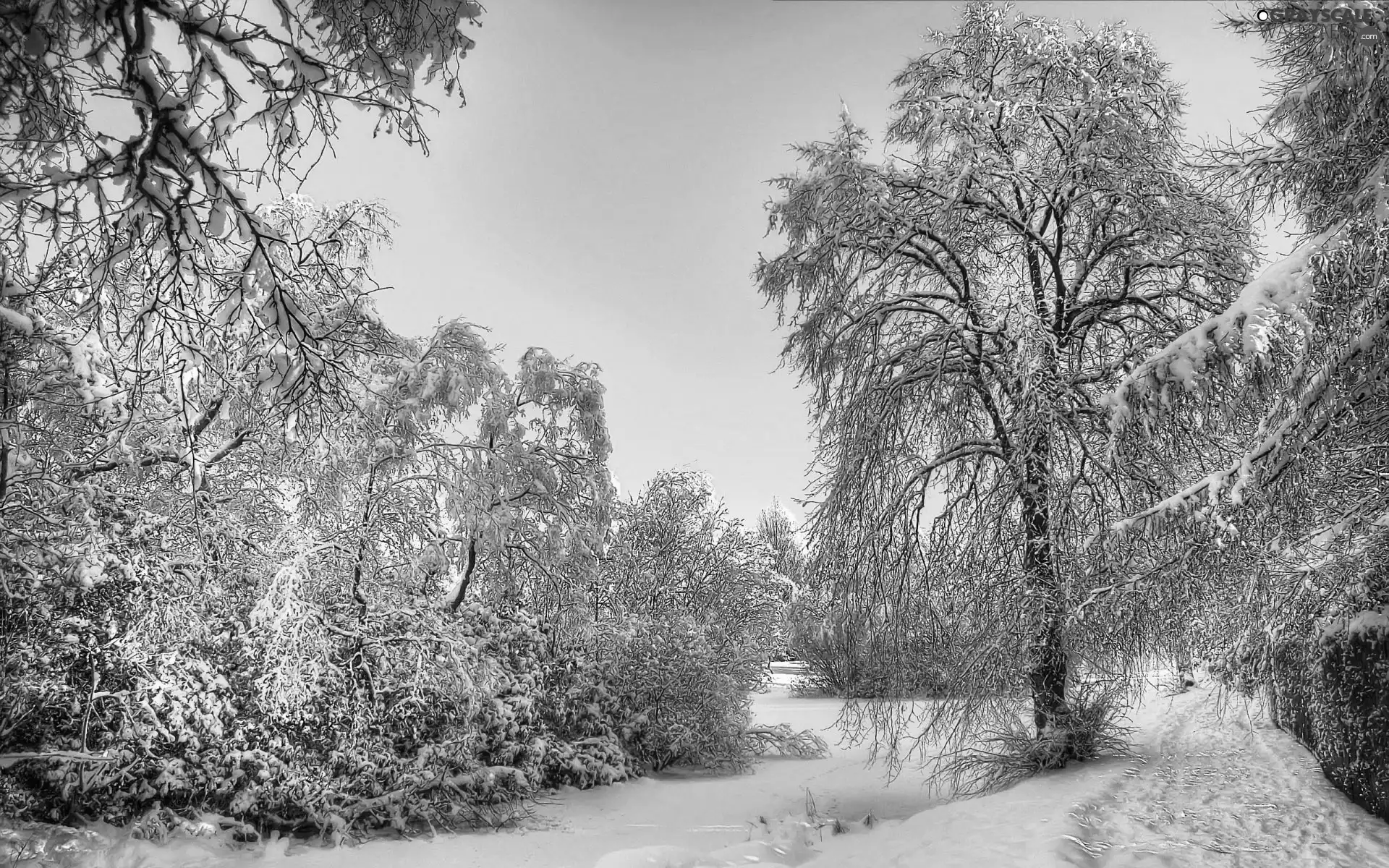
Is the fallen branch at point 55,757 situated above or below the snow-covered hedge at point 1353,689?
below

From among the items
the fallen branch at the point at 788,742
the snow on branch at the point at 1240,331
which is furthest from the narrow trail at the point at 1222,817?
the fallen branch at the point at 788,742

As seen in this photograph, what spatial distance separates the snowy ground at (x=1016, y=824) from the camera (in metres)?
4.57

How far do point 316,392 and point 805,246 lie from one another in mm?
5919

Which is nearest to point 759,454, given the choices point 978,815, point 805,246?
point 805,246

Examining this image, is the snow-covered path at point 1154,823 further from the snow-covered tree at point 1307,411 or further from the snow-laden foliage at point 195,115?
the snow-laden foliage at point 195,115

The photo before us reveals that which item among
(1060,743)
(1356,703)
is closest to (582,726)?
(1060,743)

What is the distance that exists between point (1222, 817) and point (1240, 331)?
3.28m

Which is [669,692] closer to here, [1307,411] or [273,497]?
[273,497]

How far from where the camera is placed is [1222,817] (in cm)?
500

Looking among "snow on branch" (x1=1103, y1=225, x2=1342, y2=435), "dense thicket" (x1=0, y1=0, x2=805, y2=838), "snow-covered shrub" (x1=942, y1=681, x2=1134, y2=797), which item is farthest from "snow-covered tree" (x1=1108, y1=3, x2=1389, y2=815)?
"dense thicket" (x1=0, y1=0, x2=805, y2=838)

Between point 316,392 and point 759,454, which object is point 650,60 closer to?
point 316,392

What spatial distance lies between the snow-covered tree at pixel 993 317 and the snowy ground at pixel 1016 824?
4.20ft

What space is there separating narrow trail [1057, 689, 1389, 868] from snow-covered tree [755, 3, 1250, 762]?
3.68 feet

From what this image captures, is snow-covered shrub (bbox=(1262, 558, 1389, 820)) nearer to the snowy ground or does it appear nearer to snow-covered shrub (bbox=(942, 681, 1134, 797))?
the snowy ground
